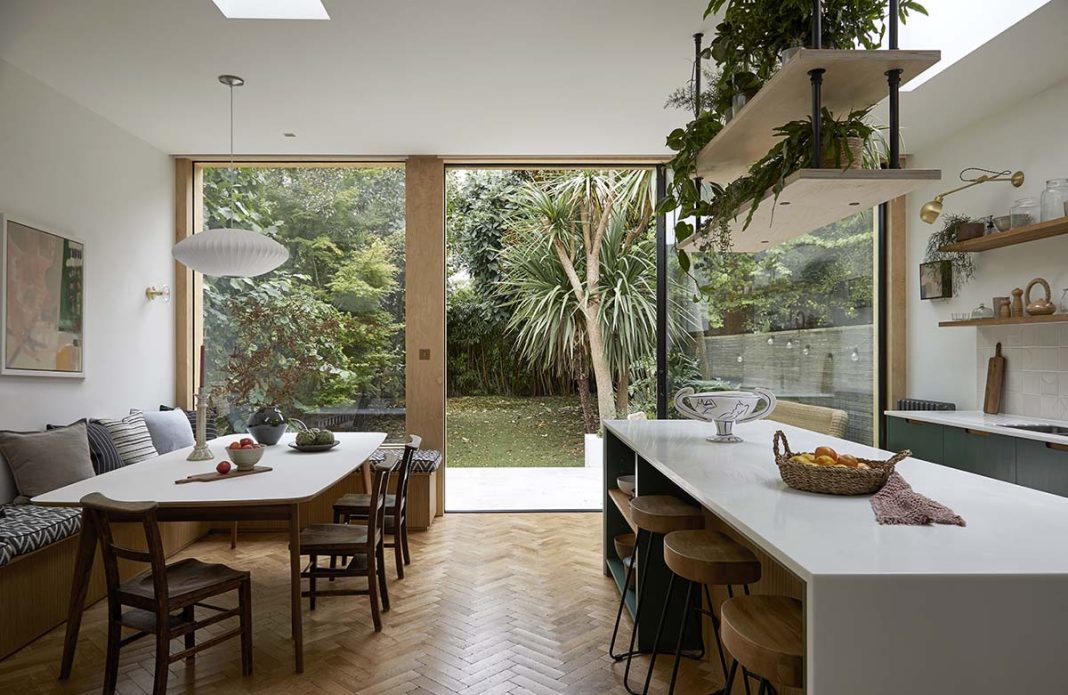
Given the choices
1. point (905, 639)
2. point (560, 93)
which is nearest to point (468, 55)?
point (560, 93)

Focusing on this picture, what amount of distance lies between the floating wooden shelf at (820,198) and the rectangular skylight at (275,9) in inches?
77.8

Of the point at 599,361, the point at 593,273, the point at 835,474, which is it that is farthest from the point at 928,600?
the point at 593,273

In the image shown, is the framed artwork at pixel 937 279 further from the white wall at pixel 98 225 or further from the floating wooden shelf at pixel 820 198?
the white wall at pixel 98 225

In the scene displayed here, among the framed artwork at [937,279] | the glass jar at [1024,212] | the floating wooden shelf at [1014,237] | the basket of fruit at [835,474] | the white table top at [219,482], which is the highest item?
the glass jar at [1024,212]

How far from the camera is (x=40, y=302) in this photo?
3.79 m

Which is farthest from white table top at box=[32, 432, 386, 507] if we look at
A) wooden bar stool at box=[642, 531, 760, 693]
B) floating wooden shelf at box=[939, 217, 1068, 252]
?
floating wooden shelf at box=[939, 217, 1068, 252]

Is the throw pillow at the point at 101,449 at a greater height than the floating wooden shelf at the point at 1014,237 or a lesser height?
lesser

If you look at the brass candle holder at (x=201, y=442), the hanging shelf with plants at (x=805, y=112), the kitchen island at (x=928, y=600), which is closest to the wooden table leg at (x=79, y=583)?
the brass candle holder at (x=201, y=442)

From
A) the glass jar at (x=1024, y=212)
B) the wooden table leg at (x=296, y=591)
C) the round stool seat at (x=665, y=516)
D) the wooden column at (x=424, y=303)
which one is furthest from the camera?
the wooden column at (x=424, y=303)

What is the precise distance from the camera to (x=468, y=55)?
11.6 feet

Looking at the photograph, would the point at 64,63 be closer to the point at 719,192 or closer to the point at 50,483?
the point at 50,483

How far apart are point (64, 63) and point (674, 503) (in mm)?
3747

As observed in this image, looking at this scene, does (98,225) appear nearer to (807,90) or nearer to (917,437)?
(807,90)

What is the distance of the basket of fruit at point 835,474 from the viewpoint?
176cm
